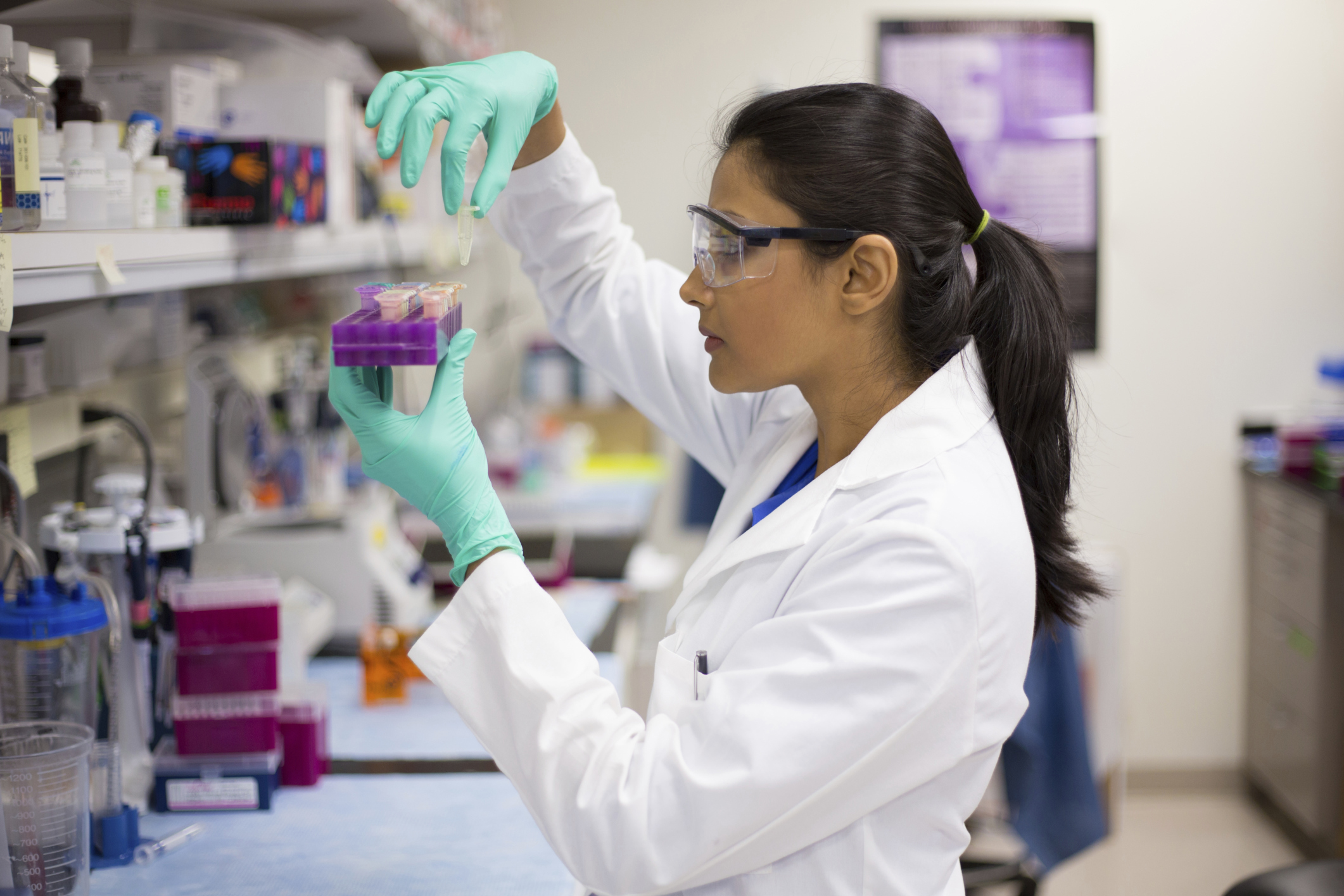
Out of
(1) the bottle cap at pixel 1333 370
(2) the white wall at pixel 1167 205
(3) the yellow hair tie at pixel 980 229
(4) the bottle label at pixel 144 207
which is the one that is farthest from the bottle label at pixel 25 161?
(1) the bottle cap at pixel 1333 370

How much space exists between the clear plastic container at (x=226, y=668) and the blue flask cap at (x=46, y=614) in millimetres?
223

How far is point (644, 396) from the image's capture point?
163 centimetres

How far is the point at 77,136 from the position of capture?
1.26 m

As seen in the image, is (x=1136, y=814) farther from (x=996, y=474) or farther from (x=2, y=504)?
(x=2, y=504)

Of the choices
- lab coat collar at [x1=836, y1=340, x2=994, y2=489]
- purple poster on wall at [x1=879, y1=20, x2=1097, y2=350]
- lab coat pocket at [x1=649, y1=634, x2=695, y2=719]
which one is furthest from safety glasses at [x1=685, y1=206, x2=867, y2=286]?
purple poster on wall at [x1=879, y1=20, x2=1097, y2=350]

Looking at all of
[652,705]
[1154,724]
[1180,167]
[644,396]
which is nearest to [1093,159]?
[1180,167]

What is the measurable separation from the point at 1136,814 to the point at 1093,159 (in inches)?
93.1

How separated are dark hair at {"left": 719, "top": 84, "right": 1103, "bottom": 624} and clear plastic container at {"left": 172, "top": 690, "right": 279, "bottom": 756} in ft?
3.23

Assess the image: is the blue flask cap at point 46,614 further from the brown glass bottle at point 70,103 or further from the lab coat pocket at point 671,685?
the lab coat pocket at point 671,685

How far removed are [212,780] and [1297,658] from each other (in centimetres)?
345

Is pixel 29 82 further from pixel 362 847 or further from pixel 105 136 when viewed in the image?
pixel 362 847

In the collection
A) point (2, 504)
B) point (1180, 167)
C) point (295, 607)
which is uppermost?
point (1180, 167)

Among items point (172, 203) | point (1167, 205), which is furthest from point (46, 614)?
point (1167, 205)

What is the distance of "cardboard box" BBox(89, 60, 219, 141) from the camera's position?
5.35ft
